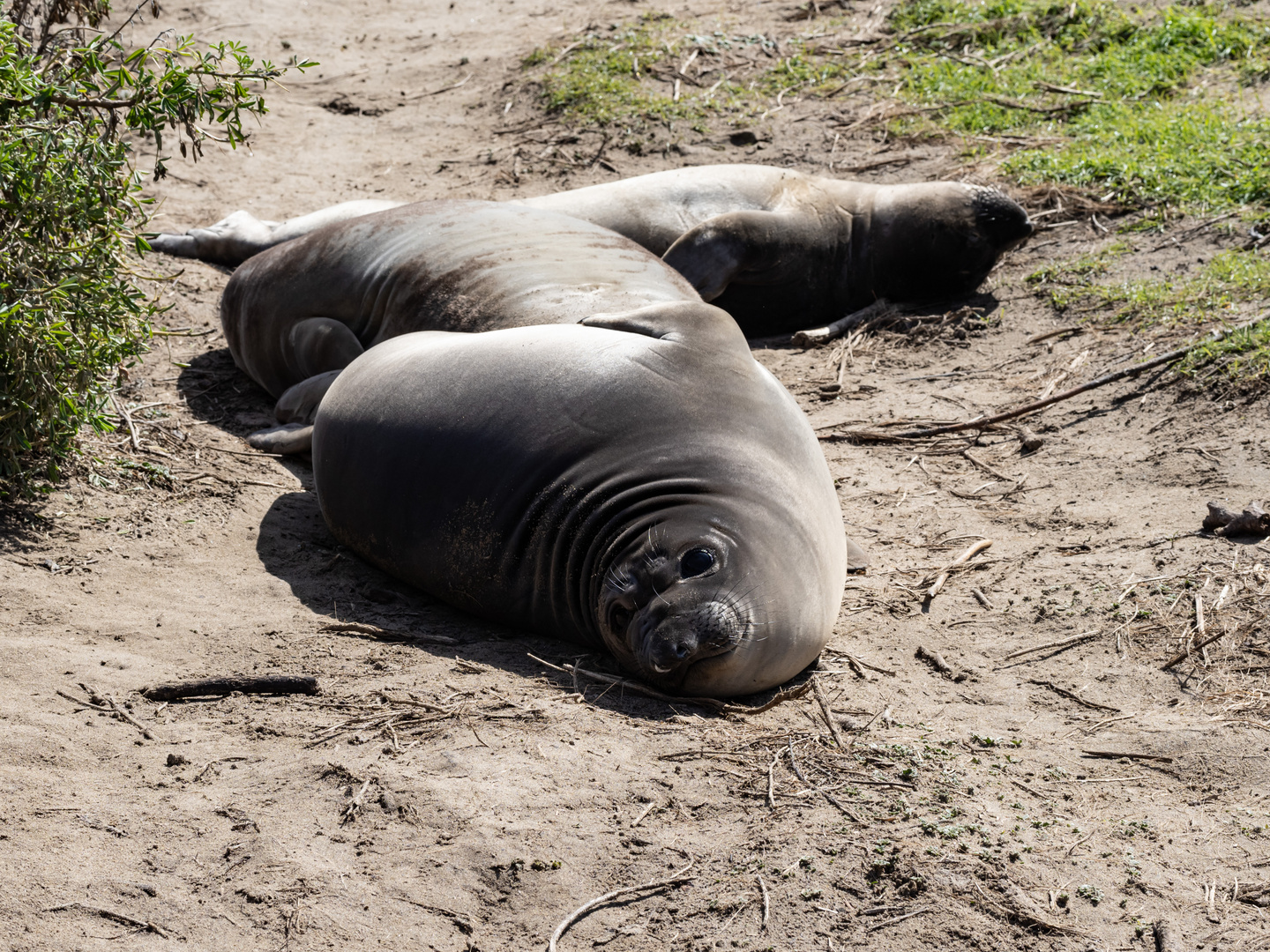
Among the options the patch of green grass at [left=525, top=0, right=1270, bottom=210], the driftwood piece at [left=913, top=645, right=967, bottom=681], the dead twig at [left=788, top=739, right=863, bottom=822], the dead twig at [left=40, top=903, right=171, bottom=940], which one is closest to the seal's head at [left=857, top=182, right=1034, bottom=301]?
the patch of green grass at [left=525, top=0, right=1270, bottom=210]

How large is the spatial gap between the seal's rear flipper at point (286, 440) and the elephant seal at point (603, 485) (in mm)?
455

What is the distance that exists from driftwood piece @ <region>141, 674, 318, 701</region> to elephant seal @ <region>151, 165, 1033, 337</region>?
373cm

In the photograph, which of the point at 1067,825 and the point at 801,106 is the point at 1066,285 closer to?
the point at 801,106

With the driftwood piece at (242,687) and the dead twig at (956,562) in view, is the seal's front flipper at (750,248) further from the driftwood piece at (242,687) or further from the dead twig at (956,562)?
the driftwood piece at (242,687)

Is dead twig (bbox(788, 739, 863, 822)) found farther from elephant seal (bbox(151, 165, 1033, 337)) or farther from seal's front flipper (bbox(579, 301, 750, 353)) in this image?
elephant seal (bbox(151, 165, 1033, 337))

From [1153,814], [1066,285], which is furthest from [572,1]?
[1153,814]

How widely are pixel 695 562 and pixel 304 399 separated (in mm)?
2417

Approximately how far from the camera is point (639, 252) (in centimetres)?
516

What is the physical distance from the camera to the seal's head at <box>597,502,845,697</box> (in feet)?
10.4

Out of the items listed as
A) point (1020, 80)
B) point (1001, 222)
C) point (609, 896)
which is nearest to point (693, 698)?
point (609, 896)

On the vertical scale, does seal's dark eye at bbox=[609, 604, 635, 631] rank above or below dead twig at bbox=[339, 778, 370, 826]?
below

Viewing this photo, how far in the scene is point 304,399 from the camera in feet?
16.6

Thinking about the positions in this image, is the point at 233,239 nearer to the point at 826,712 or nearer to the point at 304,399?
the point at 304,399

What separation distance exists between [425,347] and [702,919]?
2.46 m
